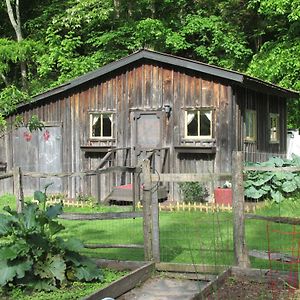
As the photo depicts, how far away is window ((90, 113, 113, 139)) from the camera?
674 inches

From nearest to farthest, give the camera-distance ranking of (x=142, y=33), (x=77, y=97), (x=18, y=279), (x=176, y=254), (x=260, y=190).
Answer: (x=18, y=279) < (x=176, y=254) < (x=260, y=190) < (x=77, y=97) < (x=142, y=33)

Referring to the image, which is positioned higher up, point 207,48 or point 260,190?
point 207,48

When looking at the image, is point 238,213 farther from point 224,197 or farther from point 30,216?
point 224,197

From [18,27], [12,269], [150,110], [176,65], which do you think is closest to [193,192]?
[150,110]

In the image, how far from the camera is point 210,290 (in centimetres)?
596

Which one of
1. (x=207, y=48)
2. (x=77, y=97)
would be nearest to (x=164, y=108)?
(x=77, y=97)

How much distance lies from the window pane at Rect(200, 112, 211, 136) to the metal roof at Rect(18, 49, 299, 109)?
1.20 metres

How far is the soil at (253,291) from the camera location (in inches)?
231

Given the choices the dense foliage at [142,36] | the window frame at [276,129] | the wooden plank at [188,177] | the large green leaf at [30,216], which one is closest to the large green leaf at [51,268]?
the large green leaf at [30,216]

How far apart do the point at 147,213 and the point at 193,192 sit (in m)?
7.75

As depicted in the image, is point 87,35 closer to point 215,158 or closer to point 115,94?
point 115,94

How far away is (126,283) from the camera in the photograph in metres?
6.62

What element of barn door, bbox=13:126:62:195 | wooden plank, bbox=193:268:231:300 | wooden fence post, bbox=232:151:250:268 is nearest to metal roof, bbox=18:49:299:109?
barn door, bbox=13:126:62:195

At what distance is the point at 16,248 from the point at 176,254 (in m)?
3.02
